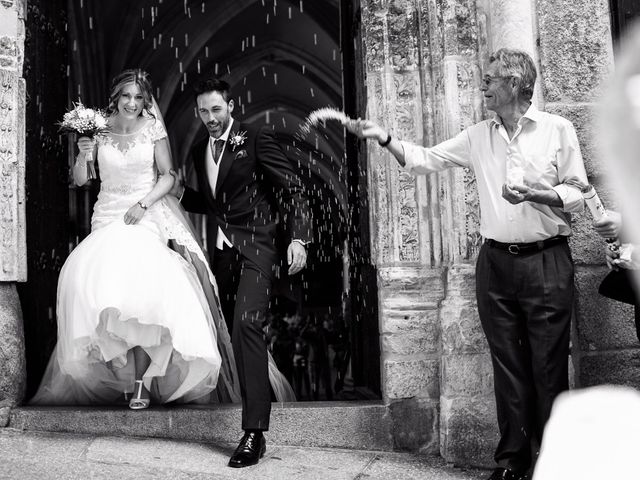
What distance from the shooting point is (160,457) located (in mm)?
4184

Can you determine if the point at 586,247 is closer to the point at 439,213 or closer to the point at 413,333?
the point at 439,213

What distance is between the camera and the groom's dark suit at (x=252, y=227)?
4.20m

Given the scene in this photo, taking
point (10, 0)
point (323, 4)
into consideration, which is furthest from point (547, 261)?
point (323, 4)

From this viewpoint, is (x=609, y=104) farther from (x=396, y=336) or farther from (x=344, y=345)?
(x=344, y=345)

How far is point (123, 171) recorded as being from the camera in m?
5.32

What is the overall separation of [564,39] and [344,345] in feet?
15.6

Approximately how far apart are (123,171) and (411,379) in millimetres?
2251

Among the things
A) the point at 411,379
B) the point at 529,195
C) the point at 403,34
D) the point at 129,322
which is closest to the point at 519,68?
the point at 529,195

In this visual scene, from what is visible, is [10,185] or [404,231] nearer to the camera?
[404,231]

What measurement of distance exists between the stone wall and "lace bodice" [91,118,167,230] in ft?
4.78

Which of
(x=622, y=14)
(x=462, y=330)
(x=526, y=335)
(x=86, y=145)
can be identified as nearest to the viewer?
(x=526, y=335)

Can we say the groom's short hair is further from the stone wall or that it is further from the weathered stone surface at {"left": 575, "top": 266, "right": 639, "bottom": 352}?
the weathered stone surface at {"left": 575, "top": 266, "right": 639, "bottom": 352}

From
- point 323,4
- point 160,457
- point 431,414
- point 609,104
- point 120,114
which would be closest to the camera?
point 609,104

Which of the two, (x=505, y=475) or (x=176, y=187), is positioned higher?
(x=176, y=187)
